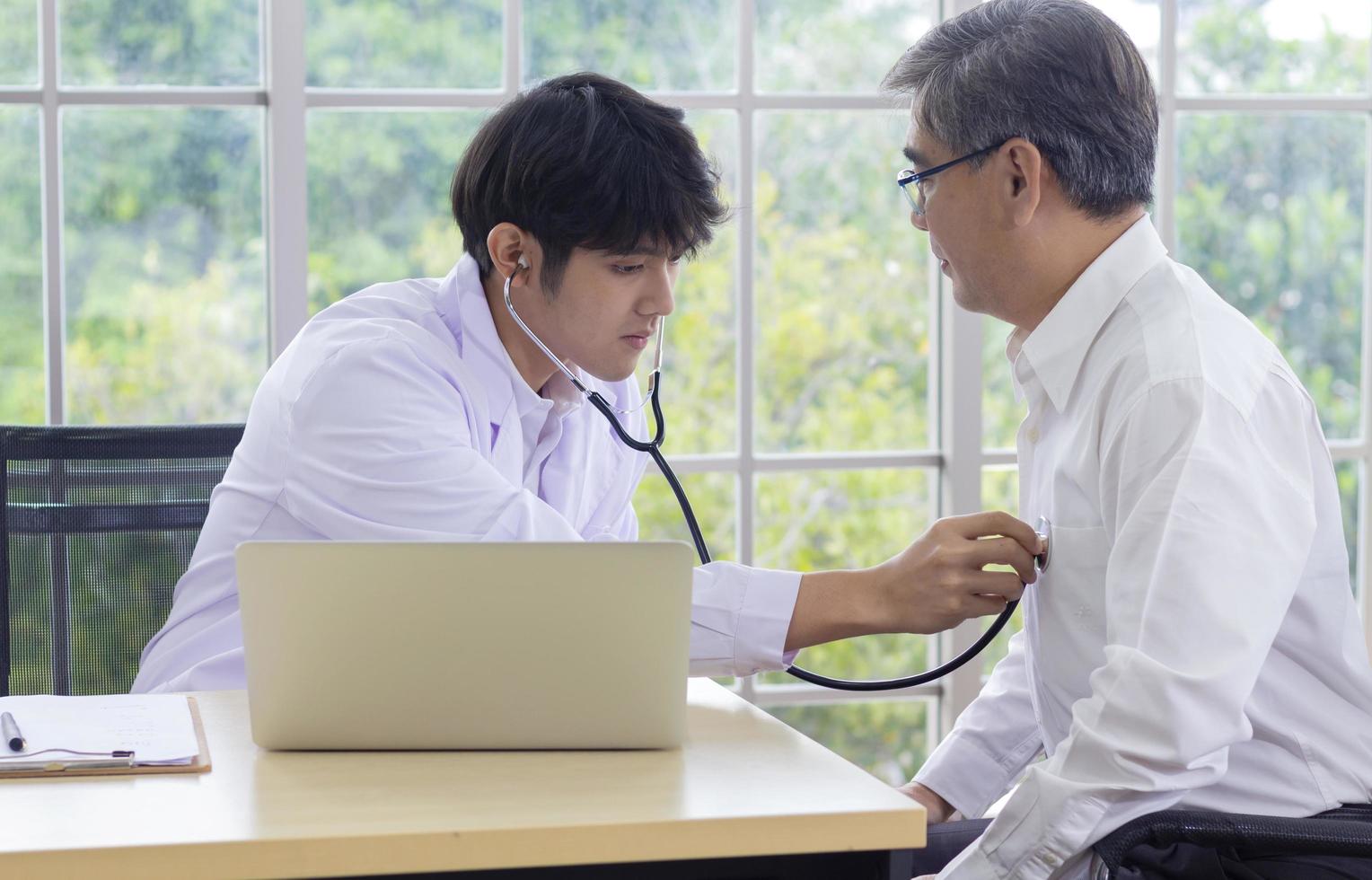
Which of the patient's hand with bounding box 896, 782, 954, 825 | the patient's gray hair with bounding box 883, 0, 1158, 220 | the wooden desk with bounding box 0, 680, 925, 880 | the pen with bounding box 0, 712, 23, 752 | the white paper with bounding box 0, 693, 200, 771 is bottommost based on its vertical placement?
the patient's hand with bounding box 896, 782, 954, 825

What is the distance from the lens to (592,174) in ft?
5.37

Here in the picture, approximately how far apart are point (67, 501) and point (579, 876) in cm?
→ 103

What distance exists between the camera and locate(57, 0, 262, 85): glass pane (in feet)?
7.72

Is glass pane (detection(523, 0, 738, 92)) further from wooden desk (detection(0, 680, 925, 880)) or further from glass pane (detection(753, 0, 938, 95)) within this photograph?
wooden desk (detection(0, 680, 925, 880))

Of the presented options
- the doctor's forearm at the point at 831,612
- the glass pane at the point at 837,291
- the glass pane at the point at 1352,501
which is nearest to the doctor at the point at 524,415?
the doctor's forearm at the point at 831,612

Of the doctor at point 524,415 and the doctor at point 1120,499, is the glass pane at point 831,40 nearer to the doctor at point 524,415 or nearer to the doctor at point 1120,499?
the doctor at point 524,415

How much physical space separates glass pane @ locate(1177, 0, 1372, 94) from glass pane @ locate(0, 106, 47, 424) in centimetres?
210

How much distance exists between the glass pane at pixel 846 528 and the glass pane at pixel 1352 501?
2.85 ft

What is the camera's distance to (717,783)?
1.01 meters

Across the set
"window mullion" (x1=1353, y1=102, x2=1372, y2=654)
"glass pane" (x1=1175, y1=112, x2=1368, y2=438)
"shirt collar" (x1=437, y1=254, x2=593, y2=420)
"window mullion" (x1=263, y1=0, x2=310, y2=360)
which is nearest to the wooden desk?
"shirt collar" (x1=437, y1=254, x2=593, y2=420)

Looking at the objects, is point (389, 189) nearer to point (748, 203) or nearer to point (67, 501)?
point (748, 203)

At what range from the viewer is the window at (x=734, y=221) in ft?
7.82

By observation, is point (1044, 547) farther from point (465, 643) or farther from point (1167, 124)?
point (1167, 124)

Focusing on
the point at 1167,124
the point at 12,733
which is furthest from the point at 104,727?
the point at 1167,124
